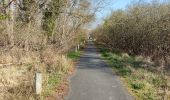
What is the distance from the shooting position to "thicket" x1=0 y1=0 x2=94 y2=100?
13.5 metres

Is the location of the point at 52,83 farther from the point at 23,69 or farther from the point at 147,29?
the point at 147,29

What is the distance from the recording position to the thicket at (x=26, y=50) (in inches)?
532

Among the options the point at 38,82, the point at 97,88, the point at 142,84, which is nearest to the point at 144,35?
the point at 142,84

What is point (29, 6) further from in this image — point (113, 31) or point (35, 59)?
point (113, 31)

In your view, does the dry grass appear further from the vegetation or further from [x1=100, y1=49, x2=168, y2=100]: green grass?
the vegetation

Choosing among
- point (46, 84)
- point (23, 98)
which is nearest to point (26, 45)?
point (46, 84)

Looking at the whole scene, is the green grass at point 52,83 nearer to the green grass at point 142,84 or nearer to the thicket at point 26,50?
the thicket at point 26,50

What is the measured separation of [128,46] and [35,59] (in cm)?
3162

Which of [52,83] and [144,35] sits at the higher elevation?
[144,35]

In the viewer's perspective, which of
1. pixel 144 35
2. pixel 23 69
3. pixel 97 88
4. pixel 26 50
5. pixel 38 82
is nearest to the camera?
pixel 38 82

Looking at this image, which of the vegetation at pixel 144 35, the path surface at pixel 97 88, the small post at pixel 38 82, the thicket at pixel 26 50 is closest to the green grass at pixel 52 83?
Answer: the thicket at pixel 26 50

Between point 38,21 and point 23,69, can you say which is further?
point 38,21

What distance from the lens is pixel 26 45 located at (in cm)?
2258

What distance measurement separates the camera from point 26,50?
73.0 ft
